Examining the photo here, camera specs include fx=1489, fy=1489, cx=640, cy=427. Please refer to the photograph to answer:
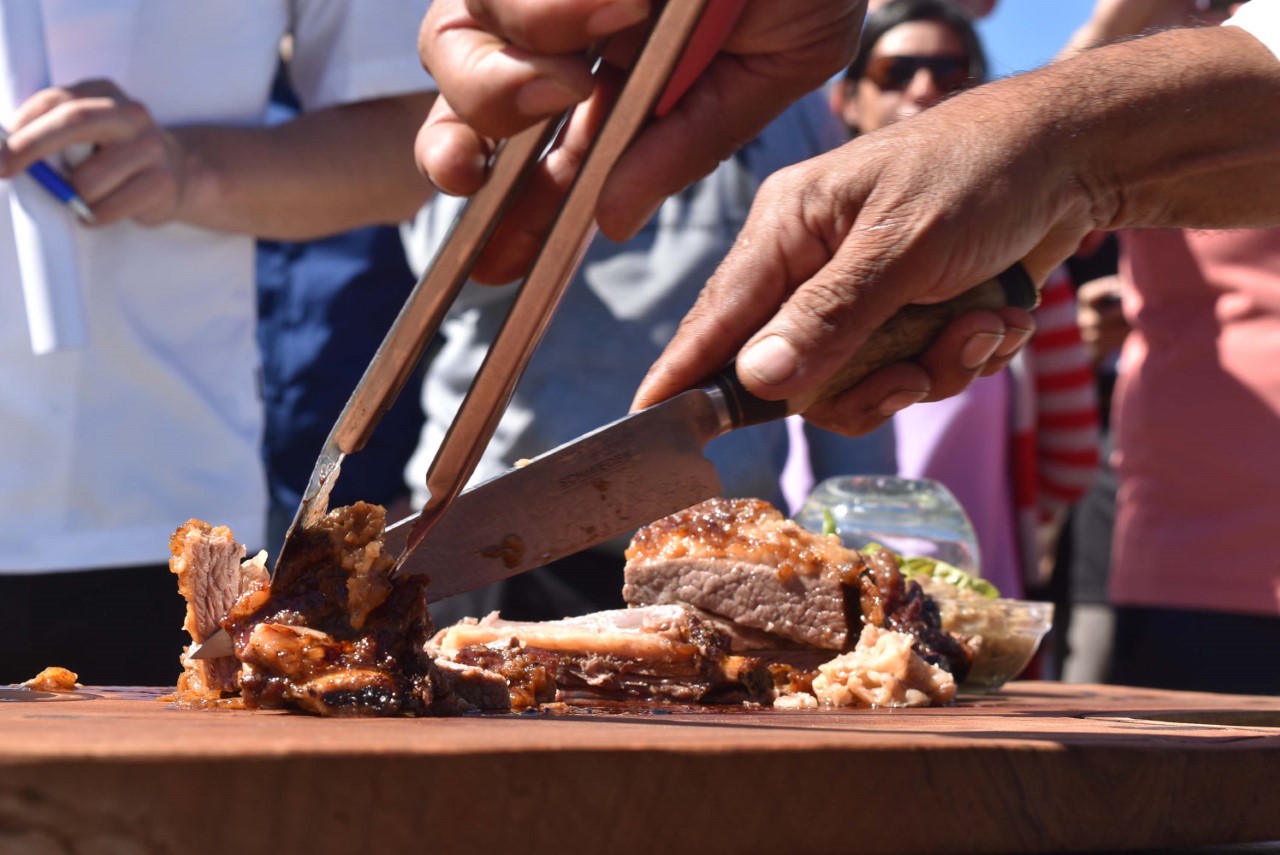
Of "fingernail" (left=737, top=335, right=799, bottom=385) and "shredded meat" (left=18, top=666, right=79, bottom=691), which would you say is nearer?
"fingernail" (left=737, top=335, right=799, bottom=385)

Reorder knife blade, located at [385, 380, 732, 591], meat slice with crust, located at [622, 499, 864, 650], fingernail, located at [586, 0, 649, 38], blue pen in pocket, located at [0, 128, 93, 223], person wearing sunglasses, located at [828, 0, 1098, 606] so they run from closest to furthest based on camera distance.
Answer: fingernail, located at [586, 0, 649, 38], knife blade, located at [385, 380, 732, 591], meat slice with crust, located at [622, 499, 864, 650], blue pen in pocket, located at [0, 128, 93, 223], person wearing sunglasses, located at [828, 0, 1098, 606]

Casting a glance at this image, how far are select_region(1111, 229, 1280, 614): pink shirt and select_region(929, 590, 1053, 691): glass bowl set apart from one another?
157 centimetres

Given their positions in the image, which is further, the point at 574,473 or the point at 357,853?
the point at 574,473

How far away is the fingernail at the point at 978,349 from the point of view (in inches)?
122

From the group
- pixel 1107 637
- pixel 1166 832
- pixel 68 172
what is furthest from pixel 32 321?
pixel 1107 637

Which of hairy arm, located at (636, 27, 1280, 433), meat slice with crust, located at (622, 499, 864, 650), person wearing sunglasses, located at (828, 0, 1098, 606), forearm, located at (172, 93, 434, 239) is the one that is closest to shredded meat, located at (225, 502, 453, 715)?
hairy arm, located at (636, 27, 1280, 433)

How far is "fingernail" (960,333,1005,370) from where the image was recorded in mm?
3104

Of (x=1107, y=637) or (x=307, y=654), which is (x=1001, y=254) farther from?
(x=1107, y=637)

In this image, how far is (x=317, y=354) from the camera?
818 centimetres

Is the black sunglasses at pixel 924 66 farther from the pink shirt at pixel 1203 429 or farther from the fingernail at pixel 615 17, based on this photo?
the fingernail at pixel 615 17

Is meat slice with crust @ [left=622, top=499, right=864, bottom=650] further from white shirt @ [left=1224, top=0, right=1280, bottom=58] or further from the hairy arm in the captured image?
white shirt @ [left=1224, top=0, right=1280, bottom=58]

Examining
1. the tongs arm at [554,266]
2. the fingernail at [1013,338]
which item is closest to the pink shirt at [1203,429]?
the fingernail at [1013,338]

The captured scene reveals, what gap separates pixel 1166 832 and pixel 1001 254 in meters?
1.19

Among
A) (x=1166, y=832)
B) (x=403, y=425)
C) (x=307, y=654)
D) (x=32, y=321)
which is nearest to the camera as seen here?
(x=1166, y=832)
